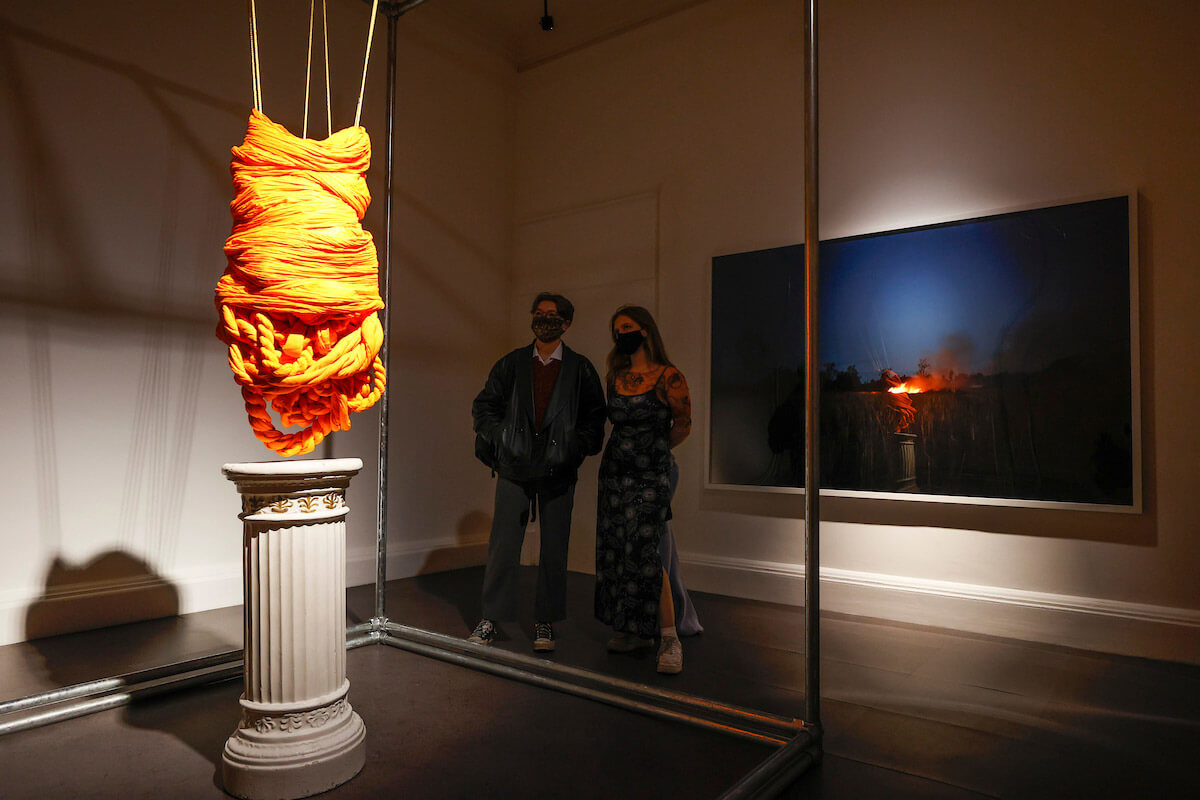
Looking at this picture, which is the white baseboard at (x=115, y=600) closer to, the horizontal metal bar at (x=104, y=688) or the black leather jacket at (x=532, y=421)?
the horizontal metal bar at (x=104, y=688)

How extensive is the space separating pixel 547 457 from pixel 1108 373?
255 cm

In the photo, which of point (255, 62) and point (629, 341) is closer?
point (255, 62)

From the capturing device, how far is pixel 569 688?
9.15 ft

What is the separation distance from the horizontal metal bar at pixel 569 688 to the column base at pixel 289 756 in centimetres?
86

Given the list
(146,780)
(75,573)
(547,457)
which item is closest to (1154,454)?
(547,457)

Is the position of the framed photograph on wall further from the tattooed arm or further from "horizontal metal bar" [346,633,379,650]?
"horizontal metal bar" [346,633,379,650]

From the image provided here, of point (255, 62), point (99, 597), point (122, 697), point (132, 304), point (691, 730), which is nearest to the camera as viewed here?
point (255, 62)

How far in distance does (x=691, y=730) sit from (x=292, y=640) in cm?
127

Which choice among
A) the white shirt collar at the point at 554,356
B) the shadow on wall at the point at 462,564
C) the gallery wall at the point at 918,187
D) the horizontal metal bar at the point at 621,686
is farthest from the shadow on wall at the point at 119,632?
the gallery wall at the point at 918,187

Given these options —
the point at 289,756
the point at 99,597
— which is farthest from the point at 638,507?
the point at 99,597

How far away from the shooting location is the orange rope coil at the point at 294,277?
2078 millimetres

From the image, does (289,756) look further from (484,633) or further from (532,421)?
(532,421)

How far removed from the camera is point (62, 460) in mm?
3533

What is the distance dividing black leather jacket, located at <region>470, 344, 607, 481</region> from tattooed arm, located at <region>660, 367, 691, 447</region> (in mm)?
363
